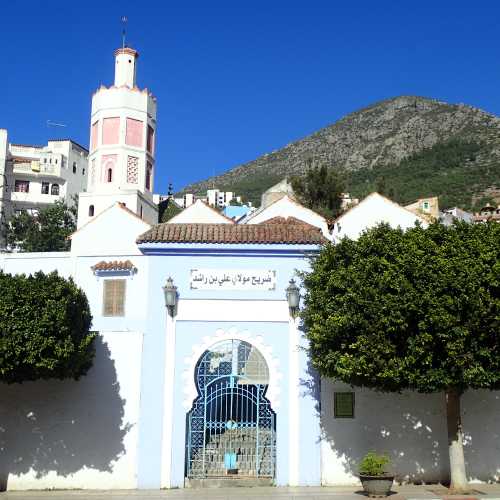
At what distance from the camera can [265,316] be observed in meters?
16.6

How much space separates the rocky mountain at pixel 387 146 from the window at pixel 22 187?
32.1 m

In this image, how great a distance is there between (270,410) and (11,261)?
9.84 metres

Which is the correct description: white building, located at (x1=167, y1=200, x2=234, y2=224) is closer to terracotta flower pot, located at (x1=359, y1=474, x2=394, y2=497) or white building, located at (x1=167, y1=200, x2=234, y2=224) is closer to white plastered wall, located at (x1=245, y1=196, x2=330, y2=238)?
white plastered wall, located at (x1=245, y1=196, x2=330, y2=238)

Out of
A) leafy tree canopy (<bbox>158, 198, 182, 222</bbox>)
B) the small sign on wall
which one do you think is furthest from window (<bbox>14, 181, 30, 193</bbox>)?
the small sign on wall

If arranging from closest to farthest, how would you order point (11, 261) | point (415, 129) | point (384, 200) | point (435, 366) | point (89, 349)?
point (435, 366)
point (89, 349)
point (11, 261)
point (384, 200)
point (415, 129)

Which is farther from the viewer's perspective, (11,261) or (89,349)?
(11,261)

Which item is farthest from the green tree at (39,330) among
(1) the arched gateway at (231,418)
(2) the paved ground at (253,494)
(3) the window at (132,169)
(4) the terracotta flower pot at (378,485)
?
(3) the window at (132,169)

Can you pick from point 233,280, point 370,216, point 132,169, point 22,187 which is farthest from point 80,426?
point 22,187

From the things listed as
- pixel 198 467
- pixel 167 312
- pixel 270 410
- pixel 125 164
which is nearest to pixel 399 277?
pixel 270 410

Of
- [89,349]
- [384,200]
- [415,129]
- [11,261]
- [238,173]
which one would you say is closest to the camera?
[89,349]

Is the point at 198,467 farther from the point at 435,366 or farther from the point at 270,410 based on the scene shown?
the point at 435,366

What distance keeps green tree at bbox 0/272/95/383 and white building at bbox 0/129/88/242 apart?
53.6 meters

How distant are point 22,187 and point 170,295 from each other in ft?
186

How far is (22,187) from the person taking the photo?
6775 centimetres
